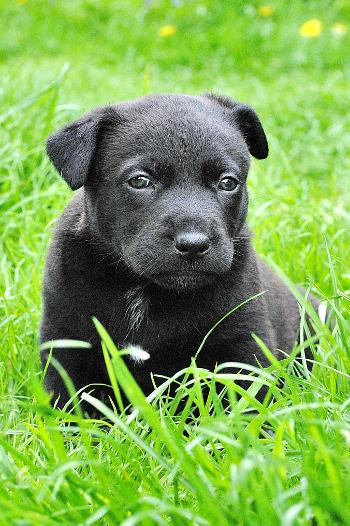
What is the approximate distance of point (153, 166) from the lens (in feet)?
9.98

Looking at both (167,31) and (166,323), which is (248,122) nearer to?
(166,323)

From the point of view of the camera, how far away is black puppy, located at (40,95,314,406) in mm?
3033

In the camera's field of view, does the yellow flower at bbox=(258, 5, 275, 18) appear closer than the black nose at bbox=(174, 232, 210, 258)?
No

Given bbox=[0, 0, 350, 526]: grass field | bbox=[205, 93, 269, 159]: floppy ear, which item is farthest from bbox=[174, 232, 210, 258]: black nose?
bbox=[205, 93, 269, 159]: floppy ear

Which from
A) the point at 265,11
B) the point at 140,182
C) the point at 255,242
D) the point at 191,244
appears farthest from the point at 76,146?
the point at 265,11

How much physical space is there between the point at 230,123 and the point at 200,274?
778 millimetres

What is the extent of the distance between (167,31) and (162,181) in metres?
6.52

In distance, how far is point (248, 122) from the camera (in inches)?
141

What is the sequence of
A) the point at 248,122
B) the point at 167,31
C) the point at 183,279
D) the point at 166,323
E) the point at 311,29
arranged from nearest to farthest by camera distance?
the point at 183,279, the point at 166,323, the point at 248,122, the point at 311,29, the point at 167,31

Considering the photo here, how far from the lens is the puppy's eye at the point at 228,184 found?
317 centimetres

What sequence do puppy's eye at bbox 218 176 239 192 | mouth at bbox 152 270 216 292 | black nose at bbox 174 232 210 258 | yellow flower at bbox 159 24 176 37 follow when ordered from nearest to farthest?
black nose at bbox 174 232 210 258 < mouth at bbox 152 270 216 292 < puppy's eye at bbox 218 176 239 192 < yellow flower at bbox 159 24 176 37

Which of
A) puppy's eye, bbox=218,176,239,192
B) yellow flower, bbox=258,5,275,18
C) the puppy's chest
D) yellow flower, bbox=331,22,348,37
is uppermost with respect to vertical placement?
yellow flower, bbox=258,5,275,18

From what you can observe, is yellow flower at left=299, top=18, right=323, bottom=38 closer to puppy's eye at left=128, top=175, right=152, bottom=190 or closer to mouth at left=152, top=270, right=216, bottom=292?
puppy's eye at left=128, top=175, right=152, bottom=190

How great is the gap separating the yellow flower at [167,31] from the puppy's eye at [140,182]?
21.2ft
